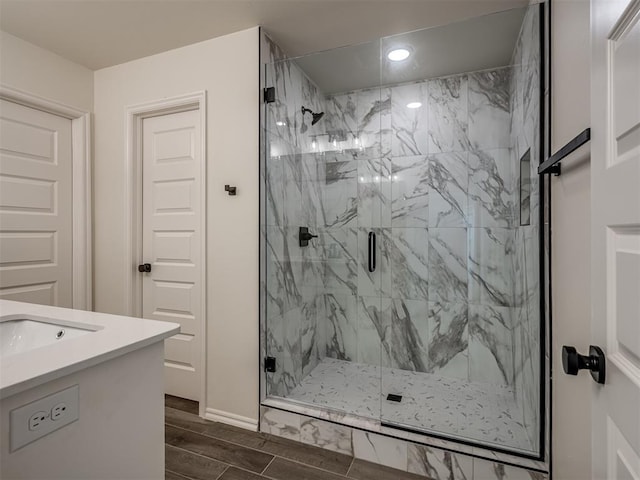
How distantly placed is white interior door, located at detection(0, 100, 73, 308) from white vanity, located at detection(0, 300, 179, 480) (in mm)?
1497

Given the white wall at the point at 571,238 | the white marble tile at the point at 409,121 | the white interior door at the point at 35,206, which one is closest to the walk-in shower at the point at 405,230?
the white marble tile at the point at 409,121

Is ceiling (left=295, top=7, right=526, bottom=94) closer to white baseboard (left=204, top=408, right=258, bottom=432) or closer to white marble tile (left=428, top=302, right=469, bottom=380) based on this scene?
white marble tile (left=428, top=302, right=469, bottom=380)

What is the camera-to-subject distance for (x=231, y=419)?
→ 6.97ft

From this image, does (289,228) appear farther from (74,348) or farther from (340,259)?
(74,348)

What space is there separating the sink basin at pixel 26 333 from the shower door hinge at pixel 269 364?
1227 millimetres

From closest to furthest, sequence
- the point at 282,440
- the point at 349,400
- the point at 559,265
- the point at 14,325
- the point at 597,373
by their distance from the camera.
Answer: the point at 597,373, the point at 14,325, the point at 559,265, the point at 282,440, the point at 349,400

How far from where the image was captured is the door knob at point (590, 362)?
67 centimetres

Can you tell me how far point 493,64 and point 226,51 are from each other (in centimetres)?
188

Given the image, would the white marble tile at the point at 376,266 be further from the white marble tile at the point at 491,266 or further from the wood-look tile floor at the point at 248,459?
the wood-look tile floor at the point at 248,459

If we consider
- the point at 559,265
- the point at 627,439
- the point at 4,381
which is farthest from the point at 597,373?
the point at 4,381

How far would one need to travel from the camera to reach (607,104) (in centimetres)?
66

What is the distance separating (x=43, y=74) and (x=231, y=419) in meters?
2.82

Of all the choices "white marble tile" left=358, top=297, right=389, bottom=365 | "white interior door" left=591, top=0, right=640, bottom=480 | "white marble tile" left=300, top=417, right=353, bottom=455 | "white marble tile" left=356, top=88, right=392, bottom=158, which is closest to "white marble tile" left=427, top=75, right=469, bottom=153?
"white marble tile" left=356, top=88, right=392, bottom=158

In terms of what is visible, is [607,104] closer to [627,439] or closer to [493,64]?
[627,439]
